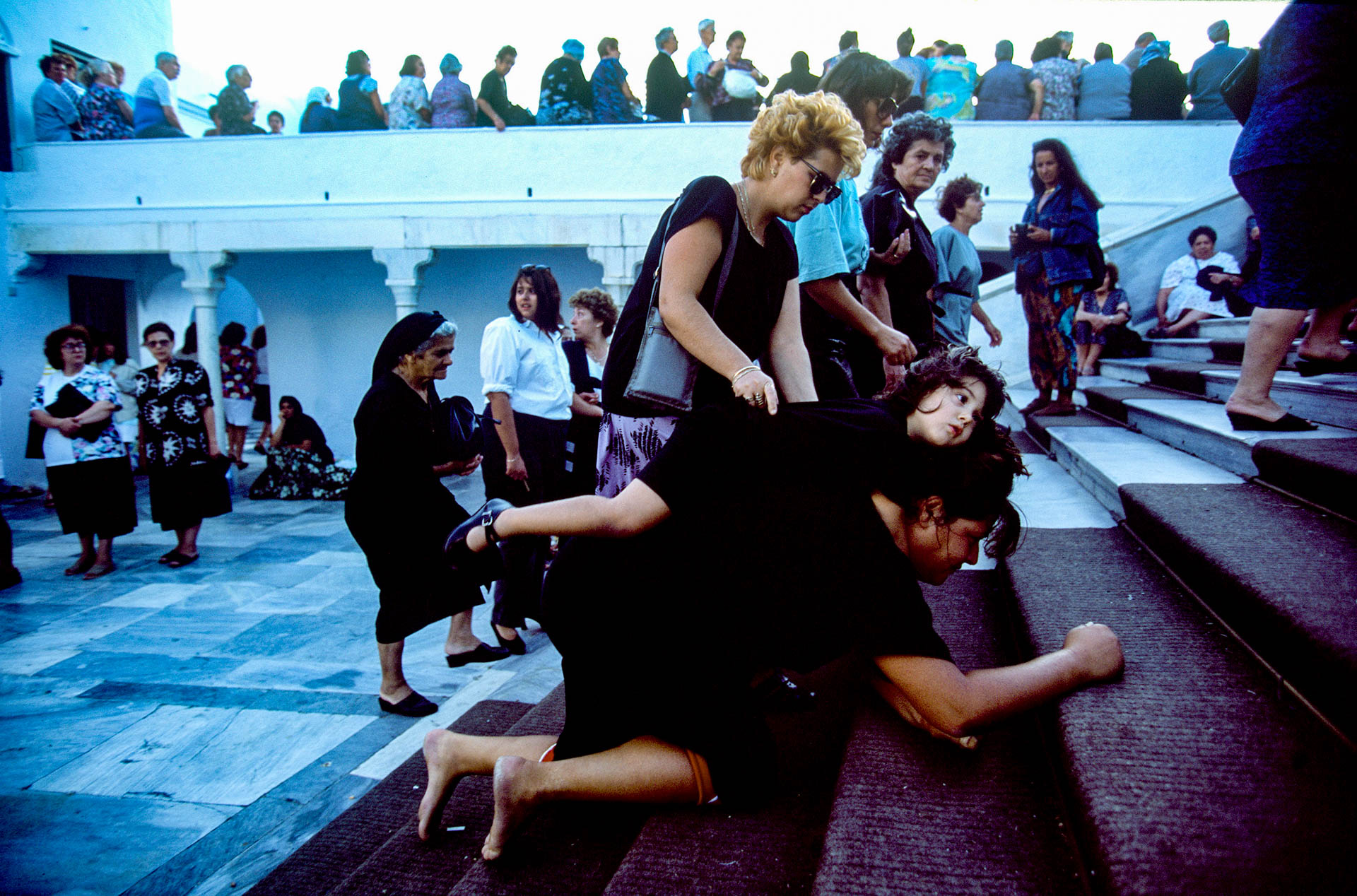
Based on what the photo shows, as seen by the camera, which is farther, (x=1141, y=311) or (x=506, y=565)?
(x=1141, y=311)

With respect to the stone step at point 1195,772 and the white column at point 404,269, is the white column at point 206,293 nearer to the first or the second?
the white column at point 404,269

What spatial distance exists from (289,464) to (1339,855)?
10.2 meters

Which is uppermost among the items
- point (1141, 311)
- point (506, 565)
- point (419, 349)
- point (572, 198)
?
point (572, 198)

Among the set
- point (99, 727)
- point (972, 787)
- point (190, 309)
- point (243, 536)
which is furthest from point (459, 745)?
point (190, 309)

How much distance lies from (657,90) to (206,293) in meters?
6.71

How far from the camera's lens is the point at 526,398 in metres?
4.53

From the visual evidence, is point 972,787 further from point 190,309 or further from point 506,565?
point 190,309

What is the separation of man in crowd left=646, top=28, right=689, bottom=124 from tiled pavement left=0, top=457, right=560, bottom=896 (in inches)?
283

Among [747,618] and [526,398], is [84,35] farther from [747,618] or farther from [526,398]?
[747,618]

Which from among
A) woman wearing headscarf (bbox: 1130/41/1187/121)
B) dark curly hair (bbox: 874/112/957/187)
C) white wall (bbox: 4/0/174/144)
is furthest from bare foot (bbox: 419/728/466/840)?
white wall (bbox: 4/0/174/144)

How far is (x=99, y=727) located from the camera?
3447mm

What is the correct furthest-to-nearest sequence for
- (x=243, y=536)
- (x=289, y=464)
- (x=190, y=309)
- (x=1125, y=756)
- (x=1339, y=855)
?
(x=190, y=309) → (x=289, y=464) → (x=243, y=536) → (x=1125, y=756) → (x=1339, y=855)

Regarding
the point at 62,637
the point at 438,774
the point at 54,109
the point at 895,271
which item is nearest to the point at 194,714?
the point at 62,637

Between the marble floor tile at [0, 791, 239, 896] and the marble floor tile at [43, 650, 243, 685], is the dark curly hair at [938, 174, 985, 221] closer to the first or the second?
the marble floor tile at [0, 791, 239, 896]
